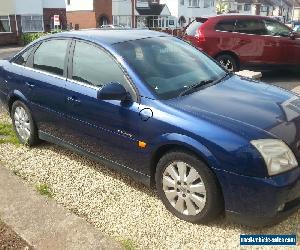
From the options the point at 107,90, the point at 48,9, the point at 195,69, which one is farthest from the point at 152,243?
the point at 48,9

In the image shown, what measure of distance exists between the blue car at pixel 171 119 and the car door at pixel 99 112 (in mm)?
12

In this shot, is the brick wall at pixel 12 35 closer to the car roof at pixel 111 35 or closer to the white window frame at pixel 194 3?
the car roof at pixel 111 35

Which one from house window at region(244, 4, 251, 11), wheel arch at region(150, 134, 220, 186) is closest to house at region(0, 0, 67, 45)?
wheel arch at region(150, 134, 220, 186)

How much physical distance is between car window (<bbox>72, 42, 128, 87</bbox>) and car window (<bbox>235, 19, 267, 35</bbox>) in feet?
21.6

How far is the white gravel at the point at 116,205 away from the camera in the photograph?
3.52 m

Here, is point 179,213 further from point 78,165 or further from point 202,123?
point 78,165

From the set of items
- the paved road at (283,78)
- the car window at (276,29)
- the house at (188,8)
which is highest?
the house at (188,8)

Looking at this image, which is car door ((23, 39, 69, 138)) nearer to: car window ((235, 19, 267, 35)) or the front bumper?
the front bumper

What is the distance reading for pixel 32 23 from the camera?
33906 millimetres

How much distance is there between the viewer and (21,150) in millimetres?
5637

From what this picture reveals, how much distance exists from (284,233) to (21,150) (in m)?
3.77

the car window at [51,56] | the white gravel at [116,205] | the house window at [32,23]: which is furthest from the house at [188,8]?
the white gravel at [116,205]

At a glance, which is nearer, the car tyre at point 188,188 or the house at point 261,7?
the car tyre at point 188,188

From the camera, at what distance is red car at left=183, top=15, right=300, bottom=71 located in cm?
1002
